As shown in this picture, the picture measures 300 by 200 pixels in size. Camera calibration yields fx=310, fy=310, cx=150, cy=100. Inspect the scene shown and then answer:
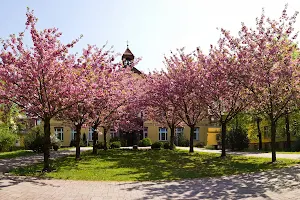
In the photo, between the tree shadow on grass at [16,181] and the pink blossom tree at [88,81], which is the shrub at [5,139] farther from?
the tree shadow on grass at [16,181]

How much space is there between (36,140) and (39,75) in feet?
48.1

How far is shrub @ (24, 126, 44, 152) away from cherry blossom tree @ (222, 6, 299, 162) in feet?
58.0

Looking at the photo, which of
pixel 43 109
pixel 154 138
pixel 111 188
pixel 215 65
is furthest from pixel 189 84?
pixel 154 138

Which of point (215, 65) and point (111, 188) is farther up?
point (215, 65)

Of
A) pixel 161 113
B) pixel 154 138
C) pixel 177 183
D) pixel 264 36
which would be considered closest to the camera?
pixel 177 183

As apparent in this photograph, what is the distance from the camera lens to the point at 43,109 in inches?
544

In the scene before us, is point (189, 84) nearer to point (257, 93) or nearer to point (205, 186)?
point (257, 93)

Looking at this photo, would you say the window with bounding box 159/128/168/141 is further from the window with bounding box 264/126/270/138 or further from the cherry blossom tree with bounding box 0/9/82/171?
the cherry blossom tree with bounding box 0/9/82/171

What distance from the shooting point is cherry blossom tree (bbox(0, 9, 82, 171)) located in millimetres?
13234

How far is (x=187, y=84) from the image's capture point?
23547 millimetres

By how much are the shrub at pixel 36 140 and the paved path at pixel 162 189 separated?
49.1 ft

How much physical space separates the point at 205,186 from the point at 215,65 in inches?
394

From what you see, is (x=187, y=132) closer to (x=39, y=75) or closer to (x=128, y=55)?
(x=128, y=55)

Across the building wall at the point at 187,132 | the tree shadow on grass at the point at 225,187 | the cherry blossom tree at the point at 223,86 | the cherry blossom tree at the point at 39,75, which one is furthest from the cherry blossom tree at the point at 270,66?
the building wall at the point at 187,132
